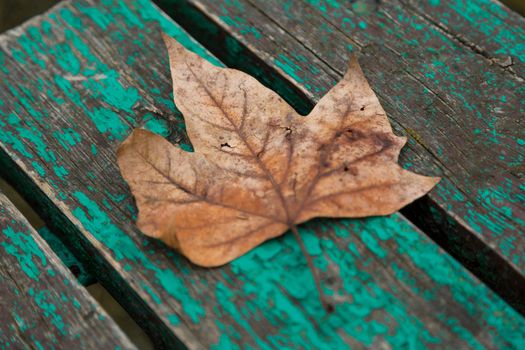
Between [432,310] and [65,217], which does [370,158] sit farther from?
[65,217]

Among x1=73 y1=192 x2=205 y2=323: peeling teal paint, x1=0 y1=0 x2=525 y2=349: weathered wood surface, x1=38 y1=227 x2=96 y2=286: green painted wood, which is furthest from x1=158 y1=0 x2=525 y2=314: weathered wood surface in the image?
x1=38 y1=227 x2=96 y2=286: green painted wood

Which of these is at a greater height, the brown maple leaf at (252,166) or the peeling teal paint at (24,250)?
the brown maple leaf at (252,166)

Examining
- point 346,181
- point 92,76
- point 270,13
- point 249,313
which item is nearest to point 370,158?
point 346,181

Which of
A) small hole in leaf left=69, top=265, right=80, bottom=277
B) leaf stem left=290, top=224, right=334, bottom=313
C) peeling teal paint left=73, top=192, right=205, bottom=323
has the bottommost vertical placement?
small hole in leaf left=69, top=265, right=80, bottom=277

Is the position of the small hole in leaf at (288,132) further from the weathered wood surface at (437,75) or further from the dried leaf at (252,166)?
the weathered wood surface at (437,75)

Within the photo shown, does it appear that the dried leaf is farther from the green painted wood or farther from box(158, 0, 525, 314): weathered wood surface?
the green painted wood

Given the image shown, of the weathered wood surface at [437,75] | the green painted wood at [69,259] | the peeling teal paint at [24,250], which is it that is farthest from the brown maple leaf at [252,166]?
the green painted wood at [69,259]
